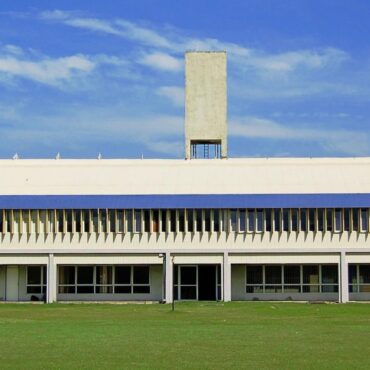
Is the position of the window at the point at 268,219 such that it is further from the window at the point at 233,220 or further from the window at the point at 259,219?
the window at the point at 233,220

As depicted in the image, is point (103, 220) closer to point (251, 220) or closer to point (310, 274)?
point (251, 220)

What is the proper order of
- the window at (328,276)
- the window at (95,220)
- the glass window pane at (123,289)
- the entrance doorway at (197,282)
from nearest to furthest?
the window at (95,220)
the window at (328,276)
the entrance doorway at (197,282)
the glass window pane at (123,289)

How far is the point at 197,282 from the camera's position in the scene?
232 ft

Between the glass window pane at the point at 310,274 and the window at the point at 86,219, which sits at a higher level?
the window at the point at 86,219

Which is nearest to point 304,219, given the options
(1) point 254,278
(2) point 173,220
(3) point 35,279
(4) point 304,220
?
(4) point 304,220

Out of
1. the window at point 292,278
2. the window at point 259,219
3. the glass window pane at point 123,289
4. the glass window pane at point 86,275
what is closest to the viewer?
the window at point 259,219

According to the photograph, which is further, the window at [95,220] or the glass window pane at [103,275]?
the glass window pane at [103,275]

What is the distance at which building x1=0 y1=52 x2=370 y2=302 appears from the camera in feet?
224

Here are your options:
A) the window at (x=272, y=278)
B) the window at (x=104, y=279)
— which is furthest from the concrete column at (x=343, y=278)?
the window at (x=104, y=279)

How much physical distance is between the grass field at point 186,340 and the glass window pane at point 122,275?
20288mm

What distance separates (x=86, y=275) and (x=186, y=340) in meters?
40.4

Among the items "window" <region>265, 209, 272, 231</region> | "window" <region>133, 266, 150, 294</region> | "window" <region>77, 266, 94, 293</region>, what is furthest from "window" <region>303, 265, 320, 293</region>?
"window" <region>77, 266, 94, 293</region>

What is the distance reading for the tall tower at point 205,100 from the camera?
3278 inches

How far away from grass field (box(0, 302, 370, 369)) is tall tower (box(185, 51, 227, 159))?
1350 inches
